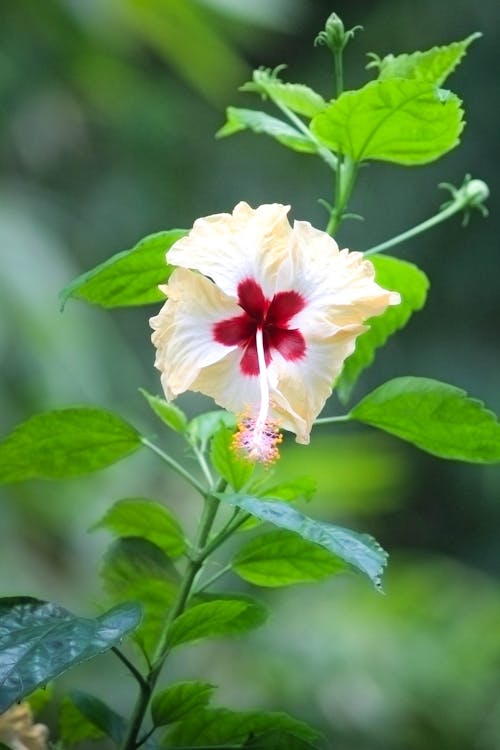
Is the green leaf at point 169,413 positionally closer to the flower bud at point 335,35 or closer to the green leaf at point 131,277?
the green leaf at point 131,277

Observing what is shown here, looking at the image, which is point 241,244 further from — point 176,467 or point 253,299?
point 176,467

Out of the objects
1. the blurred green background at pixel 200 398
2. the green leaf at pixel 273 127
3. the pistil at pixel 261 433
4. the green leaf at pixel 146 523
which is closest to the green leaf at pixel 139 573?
the green leaf at pixel 146 523

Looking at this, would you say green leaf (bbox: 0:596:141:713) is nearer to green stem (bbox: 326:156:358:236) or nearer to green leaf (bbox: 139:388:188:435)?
green leaf (bbox: 139:388:188:435)

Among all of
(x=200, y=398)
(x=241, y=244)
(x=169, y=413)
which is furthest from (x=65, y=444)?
(x=200, y=398)

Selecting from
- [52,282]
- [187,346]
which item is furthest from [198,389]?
[52,282]

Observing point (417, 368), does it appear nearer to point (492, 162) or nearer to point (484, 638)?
point (492, 162)

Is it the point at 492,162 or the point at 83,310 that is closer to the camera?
the point at 83,310
